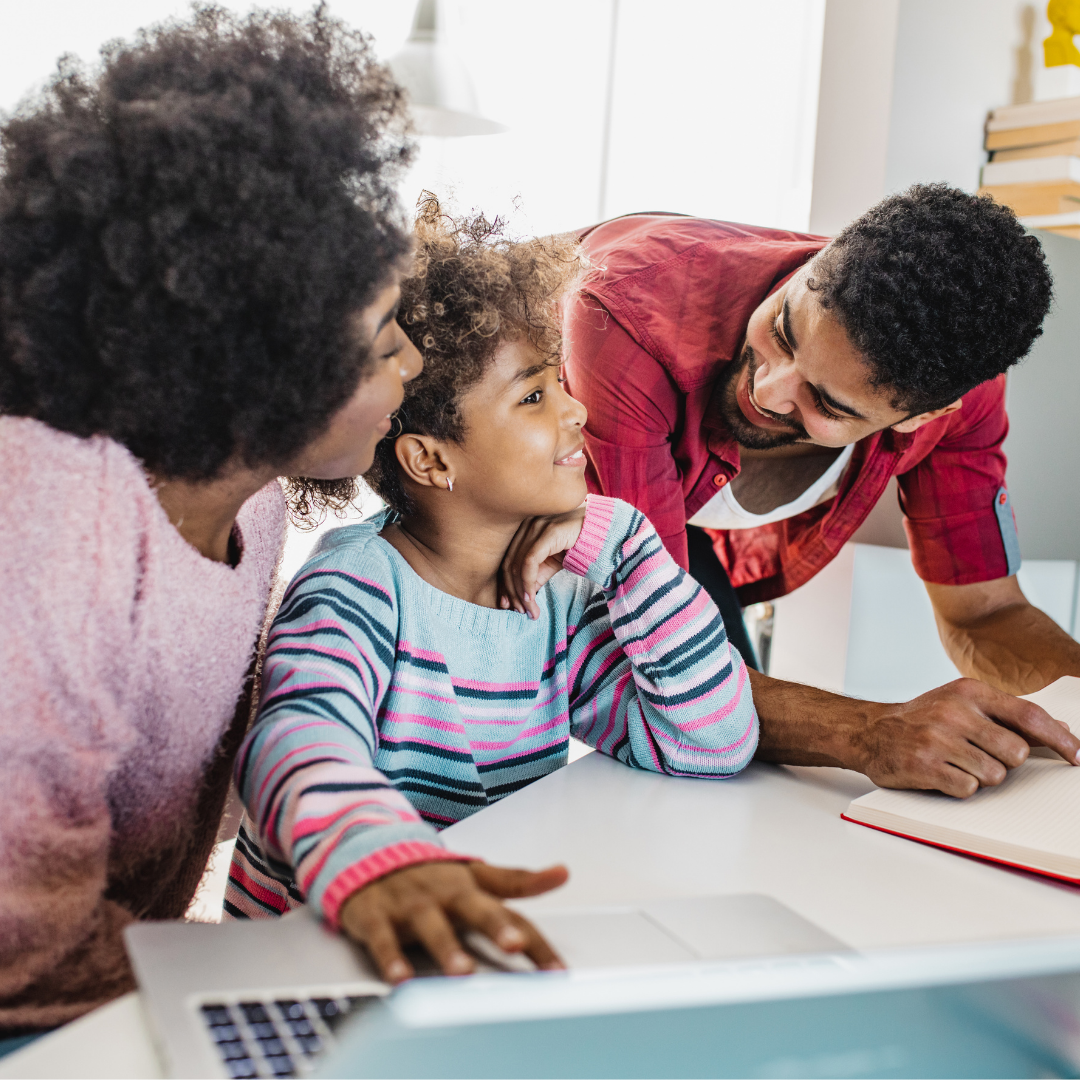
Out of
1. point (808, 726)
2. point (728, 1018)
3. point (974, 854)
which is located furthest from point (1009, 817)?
point (728, 1018)

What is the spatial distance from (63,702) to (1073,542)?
5.94 ft

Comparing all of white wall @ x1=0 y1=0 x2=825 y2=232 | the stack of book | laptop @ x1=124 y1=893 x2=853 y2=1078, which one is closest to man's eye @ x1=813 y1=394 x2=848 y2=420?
laptop @ x1=124 y1=893 x2=853 y2=1078

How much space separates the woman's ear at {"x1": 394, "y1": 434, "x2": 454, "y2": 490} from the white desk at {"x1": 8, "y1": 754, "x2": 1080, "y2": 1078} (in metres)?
0.28

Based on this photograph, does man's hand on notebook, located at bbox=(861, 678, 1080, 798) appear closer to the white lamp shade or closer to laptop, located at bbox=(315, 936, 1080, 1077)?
laptop, located at bbox=(315, 936, 1080, 1077)

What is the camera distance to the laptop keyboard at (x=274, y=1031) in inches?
13.8

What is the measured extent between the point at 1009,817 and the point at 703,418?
662mm

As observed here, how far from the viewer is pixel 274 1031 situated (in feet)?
1.22

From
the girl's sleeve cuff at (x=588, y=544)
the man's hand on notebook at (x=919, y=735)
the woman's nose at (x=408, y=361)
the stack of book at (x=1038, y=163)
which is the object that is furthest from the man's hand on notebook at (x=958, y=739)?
the stack of book at (x=1038, y=163)

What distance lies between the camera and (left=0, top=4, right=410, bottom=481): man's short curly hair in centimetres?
54

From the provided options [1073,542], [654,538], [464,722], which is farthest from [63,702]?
[1073,542]

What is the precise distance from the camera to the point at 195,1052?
0.36 meters

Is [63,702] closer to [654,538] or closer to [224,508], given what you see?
[224,508]

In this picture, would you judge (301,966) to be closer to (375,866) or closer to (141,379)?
(375,866)

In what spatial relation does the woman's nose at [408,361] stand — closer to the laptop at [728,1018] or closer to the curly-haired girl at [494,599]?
the curly-haired girl at [494,599]
